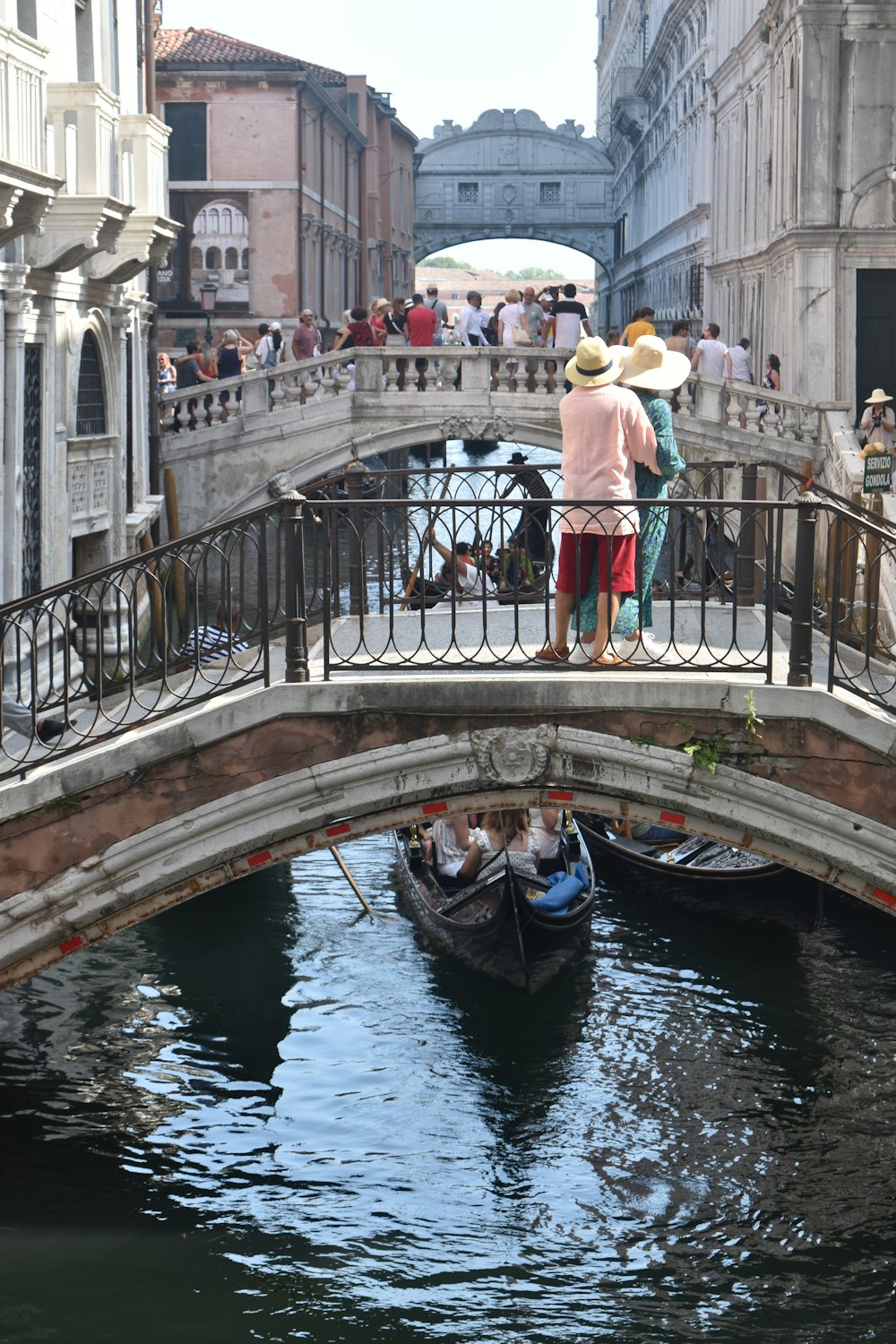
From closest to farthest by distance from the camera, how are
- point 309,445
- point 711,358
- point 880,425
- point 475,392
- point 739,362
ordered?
point 880,425 < point 475,392 < point 309,445 < point 711,358 < point 739,362

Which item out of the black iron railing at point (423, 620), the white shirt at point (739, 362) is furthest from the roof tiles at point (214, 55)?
the black iron railing at point (423, 620)

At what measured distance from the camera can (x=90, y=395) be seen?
539 inches

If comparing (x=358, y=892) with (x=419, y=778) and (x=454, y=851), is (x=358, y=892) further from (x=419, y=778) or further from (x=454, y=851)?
(x=419, y=778)

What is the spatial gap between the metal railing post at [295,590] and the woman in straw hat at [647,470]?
1117mm

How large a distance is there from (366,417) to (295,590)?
11096 millimetres

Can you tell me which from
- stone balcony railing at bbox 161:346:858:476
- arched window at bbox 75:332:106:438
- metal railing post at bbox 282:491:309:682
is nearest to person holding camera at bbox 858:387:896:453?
stone balcony railing at bbox 161:346:858:476

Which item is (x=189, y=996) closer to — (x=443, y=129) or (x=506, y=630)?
(x=506, y=630)

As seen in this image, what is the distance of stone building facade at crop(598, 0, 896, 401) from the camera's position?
17.8m

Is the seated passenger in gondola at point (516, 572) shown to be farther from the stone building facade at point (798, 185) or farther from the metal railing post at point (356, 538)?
the stone building facade at point (798, 185)

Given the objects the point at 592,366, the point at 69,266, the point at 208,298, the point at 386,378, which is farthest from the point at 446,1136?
the point at 208,298

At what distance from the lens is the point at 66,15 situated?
12.4 metres

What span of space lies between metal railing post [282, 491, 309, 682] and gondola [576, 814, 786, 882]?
5.07 metres

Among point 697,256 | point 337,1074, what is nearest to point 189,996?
point 337,1074

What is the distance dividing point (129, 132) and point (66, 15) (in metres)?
0.89
